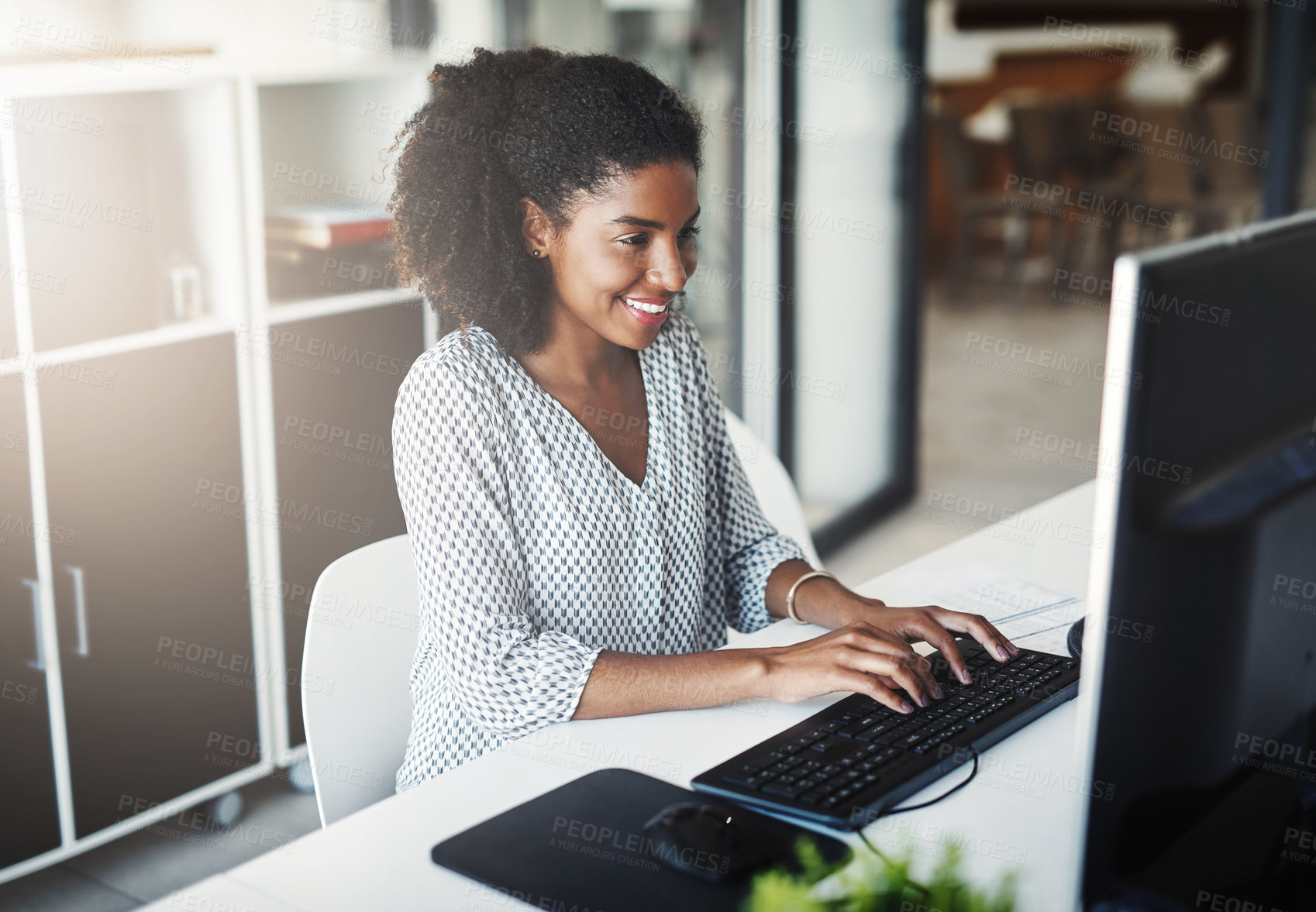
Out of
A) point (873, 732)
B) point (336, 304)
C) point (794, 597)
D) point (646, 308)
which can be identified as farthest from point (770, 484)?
point (336, 304)

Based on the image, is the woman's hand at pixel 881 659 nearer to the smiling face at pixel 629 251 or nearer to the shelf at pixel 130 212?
the smiling face at pixel 629 251

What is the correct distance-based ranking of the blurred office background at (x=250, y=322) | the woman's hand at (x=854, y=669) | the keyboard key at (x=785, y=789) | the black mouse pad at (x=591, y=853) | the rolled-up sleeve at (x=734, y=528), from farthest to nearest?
the blurred office background at (x=250, y=322) < the rolled-up sleeve at (x=734, y=528) < the woman's hand at (x=854, y=669) < the keyboard key at (x=785, y=789) < the black mouse pad at (x=591, y=853)

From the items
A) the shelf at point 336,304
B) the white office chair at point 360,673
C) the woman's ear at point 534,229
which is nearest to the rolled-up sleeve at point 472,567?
the white office chair at point 360,673

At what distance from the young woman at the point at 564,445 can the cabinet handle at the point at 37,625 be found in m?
0.96

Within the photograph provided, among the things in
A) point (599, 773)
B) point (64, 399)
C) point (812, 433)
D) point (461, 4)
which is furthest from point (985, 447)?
point (599, 773)

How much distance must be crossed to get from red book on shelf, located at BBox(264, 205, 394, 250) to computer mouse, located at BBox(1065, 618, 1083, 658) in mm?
1547

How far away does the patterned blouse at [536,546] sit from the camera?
50.1 inches

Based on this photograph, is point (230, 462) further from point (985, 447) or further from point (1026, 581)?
point (985, 447)

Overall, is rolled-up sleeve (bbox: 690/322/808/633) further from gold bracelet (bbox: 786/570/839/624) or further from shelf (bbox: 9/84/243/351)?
shelf (bbox: 9/84/243/351)

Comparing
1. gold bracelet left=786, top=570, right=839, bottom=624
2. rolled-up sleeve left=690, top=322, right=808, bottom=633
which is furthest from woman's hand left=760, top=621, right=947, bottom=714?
rolled-up sleeve left=690, top=322, right=808, bottom=633

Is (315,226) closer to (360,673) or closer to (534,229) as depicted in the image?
(534,229)

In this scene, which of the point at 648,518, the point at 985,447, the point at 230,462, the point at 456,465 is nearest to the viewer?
the point at 456,465

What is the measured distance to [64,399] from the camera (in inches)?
82.4

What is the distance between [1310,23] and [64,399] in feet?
11.6
